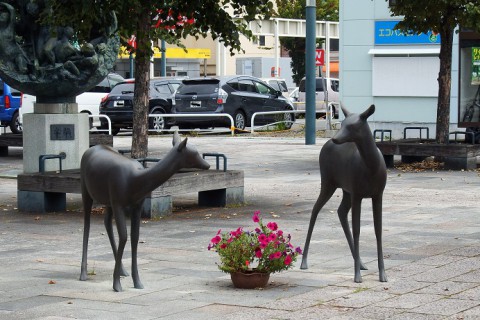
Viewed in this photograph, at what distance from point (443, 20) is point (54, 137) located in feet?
27.1

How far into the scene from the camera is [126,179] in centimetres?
897

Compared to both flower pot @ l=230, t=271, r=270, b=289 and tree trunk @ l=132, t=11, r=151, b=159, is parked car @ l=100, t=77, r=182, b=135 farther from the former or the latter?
flower pot @ l=230, t=271, r=270, b=289

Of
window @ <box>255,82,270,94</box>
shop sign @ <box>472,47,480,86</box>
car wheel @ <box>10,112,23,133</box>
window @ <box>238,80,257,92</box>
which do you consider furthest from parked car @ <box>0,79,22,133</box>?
shop sign @ <box>472,47,480,86</box>

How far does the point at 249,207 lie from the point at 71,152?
2.94 m

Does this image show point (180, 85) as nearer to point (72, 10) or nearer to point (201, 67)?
point (72, 10)

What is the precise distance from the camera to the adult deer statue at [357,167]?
29.6ft

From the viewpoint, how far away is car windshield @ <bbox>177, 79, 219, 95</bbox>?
108 feet

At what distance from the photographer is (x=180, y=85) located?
33.8m

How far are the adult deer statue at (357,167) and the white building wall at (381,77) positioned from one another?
2060 centimetres

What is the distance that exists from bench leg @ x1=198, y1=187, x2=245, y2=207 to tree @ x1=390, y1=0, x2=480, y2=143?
22.3 ft

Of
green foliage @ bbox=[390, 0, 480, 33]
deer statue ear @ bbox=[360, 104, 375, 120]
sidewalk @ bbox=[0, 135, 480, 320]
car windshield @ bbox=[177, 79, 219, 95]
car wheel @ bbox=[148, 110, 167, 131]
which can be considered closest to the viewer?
sidewalk @ bbox=[0, 135, 480, 320]

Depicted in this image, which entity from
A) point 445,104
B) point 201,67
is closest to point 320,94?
point 445,104

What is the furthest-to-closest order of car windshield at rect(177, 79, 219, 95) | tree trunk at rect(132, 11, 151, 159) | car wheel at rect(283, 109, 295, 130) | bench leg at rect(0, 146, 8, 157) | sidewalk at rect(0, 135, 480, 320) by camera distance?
car wheel at rect(283, 109, 295, 130) < car windshield at rect(177, 79, 219, 95) < bench leg at rect(0, 146, 8, 157) < tree trunk at rect(132, 11, 151, 159) < sidewalk at rect(0, 135, 480, 320)

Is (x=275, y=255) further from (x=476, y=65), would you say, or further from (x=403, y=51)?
(x=403, y=51)
